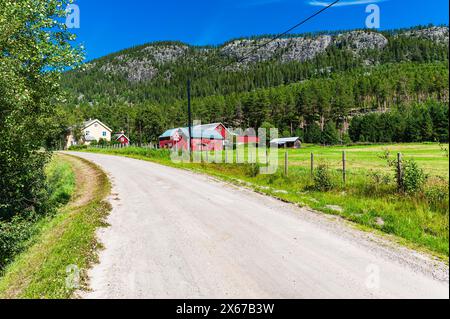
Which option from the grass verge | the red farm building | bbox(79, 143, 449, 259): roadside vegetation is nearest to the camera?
the grass verge

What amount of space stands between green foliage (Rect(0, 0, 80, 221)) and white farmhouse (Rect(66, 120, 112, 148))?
86.1m

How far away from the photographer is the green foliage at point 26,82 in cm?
1132

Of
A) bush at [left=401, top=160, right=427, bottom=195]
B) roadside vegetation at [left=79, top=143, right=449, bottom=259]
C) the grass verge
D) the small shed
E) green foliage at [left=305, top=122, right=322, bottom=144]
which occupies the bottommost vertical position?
the grass verge

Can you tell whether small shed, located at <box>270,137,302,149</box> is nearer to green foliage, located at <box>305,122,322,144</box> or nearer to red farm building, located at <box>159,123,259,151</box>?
green foliage, located at <box>305,122,322,144</box>

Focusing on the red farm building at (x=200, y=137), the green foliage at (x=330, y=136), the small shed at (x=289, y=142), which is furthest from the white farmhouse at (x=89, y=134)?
the green foliage at (x=330, y=136)

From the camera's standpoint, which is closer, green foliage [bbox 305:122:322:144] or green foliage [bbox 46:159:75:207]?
green foliage [bbox 46:159:75:207]

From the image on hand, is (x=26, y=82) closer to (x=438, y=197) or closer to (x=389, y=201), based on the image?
(x=389, y=201)

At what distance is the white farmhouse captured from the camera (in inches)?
3760

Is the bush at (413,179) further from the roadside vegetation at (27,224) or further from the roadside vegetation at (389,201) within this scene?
the roadside vegetation at (27,224)

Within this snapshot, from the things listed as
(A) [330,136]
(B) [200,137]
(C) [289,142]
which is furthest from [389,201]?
(A) [330,136]

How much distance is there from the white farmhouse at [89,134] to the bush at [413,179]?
9517 cm

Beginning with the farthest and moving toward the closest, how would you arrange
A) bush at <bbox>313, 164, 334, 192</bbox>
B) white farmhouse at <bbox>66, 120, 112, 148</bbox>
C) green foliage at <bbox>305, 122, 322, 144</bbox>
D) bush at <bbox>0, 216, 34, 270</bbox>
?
green foliage at <bbox>305, 122, 322, 144</bbox>, white farmhouse at <bbox>66, 120, 112, 148</bbox>, bush at <bbox>313, 164, 334, 192</bbox>, bush at <bbox>0, 216, 34, 270</bbox>

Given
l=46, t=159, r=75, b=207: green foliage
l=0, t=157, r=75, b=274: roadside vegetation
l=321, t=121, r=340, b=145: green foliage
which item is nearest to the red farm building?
l=321, t=121, r=340, b=145: green foliage
